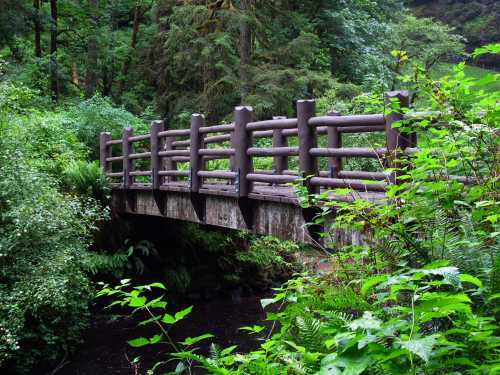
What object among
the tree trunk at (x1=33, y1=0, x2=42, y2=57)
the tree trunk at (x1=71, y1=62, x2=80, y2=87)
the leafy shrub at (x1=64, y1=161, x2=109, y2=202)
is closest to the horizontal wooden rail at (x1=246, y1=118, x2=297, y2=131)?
the leafy shrub at (x1=64, y1=161, x2=109, y2=202)

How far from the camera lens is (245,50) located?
1862 centimetres

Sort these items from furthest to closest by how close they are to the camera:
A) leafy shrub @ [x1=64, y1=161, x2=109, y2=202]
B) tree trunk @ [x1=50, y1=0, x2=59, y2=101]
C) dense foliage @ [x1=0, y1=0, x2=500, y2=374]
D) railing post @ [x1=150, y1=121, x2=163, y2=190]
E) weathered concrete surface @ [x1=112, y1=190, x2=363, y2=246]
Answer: tree trunk @ [x1=50, y1=0, x2=59, y2=101], leafy shrub @ [x1=64, y1=161, x2=109, y2=202], railing post @ [x1=150, y1=121, x2=163, y2=190], weathered concrete surface @ [x1=112, y1=190, x2=363, y2=246], dense foliage @ [x1=0, y1=0, x2=500, y2=374]

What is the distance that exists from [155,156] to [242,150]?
3.72 meters

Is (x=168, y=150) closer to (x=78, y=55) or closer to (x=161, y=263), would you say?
(x=161, y=263)

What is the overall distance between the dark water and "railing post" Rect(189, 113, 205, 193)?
2.65m

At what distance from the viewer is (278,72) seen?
17.8m

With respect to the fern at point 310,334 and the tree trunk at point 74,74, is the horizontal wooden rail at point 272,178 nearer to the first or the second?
the fern at point 310,334

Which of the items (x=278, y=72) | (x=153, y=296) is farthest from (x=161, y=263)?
(x=278, y=72)

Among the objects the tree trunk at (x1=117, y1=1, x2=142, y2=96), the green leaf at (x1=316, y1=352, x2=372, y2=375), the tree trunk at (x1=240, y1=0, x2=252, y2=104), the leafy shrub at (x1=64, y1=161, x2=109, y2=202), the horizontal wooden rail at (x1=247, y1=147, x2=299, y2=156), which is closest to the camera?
the green leaf at (x1=316, y1=352, x2=372, y2=375)

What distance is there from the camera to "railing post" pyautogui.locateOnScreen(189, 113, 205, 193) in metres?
9.26

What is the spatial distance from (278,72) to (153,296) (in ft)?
28.4

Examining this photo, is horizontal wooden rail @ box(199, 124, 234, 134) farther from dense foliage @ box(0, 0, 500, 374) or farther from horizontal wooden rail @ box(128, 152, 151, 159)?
dense foliage @ box(0, 0, 500, 374)

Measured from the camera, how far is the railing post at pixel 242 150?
7754 millimetres

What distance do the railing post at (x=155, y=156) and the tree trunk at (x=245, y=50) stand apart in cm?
658
